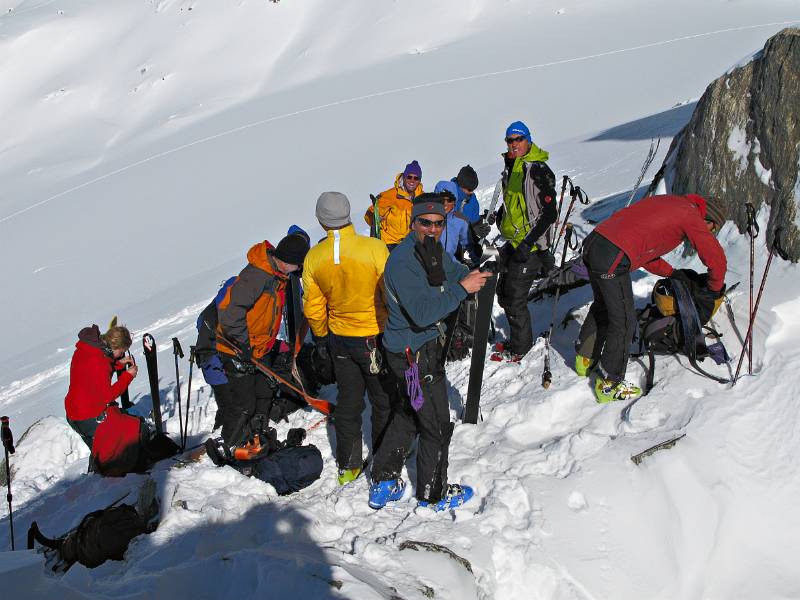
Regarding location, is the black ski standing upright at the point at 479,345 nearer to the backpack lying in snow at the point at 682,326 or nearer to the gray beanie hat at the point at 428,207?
the gray beanie hat at the point at 428,207

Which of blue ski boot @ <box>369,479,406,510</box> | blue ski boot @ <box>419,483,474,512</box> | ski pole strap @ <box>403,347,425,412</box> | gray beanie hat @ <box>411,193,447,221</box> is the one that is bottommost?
blue ski boot @ <box>419,483,474,512</box>

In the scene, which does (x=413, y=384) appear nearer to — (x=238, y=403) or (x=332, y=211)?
(x=332, y=211)

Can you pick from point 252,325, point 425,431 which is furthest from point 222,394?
point 425,431

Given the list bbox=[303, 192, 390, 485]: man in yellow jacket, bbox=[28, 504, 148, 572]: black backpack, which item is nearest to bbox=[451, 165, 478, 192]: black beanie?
bbox=[303, 192, 390, 485]: man in yellow jacket

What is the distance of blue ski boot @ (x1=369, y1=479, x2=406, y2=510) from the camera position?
420cm

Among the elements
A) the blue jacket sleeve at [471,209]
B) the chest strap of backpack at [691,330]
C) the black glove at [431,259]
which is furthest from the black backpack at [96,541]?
the blue jacket sleeve at [471,209]

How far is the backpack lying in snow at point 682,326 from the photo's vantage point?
15.1 feet

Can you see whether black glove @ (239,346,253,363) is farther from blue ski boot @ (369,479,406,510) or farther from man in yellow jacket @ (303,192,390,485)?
blue ski boot @ (369,479,406,510)

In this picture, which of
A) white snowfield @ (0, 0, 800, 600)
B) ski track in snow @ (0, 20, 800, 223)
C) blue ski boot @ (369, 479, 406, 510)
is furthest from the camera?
ski track in snow @ (0, 20, 800, 223)

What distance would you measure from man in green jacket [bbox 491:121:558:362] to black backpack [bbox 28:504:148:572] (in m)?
3.21

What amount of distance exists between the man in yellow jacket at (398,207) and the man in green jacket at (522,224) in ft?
3.12

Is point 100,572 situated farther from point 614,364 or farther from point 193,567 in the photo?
point 614,364

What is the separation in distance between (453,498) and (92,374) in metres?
2.80

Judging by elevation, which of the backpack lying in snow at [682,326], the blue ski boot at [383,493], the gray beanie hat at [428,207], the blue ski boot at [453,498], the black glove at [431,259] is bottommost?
the blue ski boot at [453,498]
